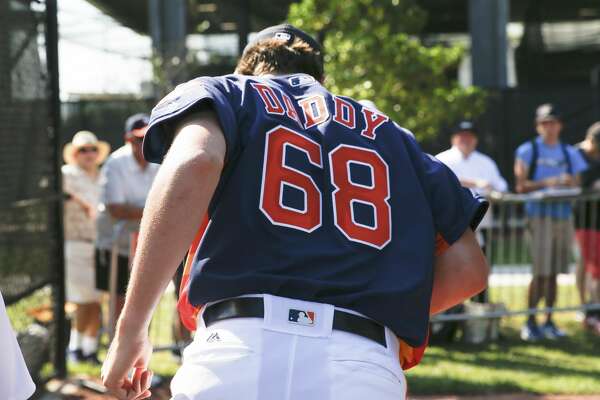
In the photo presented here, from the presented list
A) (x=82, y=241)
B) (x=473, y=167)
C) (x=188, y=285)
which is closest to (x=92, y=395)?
(x=82, y=241)

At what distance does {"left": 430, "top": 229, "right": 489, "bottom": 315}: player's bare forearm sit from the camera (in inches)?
105

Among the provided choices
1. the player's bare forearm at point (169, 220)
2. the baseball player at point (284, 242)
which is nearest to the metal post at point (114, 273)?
the baseball player at point (284, 242)

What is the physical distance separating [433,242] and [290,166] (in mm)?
450

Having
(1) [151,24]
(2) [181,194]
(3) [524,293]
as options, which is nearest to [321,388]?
(2) [181,194]

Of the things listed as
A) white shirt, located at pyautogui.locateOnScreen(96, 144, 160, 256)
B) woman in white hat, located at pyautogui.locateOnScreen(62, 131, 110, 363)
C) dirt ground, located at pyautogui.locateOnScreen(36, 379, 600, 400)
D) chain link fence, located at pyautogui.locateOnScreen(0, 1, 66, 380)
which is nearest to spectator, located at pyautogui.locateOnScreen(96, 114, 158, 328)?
white shirt, located at pyautogui.locateOnScreen(96, 144, 160, 256)

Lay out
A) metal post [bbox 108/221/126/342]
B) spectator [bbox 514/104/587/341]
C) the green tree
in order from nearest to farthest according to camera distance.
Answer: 1. metal post [bbox 108/221/126/342]
2. spectator [bbox 514/104/587/341]
3. the green tree

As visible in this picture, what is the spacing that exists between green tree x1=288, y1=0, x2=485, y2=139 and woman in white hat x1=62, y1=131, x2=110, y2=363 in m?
3.07

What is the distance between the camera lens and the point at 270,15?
19203mm

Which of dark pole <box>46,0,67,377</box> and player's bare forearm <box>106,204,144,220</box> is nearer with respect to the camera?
dark pole <box>46,0,67,377</box>

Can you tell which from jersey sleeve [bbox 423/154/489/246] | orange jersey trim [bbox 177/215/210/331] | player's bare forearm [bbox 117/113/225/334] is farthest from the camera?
jersey sleeve [bbox 423/154/489/246]

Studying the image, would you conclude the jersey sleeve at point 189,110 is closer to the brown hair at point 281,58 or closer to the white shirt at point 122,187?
the brown hair at point 281,58

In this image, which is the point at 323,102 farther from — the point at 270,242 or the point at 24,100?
the point at 24,100

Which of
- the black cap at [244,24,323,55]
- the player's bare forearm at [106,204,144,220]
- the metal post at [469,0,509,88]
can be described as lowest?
the player's bare forearm at [106,204,144,220]

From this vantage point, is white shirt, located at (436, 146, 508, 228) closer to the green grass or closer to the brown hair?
the green grass
